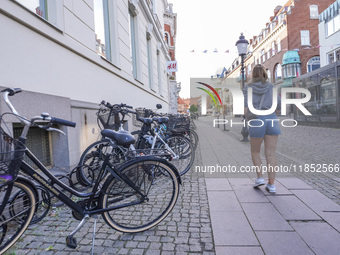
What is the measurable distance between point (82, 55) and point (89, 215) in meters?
3.27

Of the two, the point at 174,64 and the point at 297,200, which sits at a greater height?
the point at 174,64

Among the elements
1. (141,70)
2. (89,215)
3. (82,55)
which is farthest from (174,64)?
(89,215)

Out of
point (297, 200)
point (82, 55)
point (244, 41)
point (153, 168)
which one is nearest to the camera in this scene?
point (153, 168)

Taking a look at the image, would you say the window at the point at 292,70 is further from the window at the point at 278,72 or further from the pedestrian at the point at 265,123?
the pedestrian at the point at 265,123

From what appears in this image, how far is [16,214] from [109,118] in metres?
2.41

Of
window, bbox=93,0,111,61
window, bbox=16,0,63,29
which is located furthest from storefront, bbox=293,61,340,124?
window, bbox=16,0,63,29

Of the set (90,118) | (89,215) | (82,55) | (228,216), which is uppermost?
(82,55)

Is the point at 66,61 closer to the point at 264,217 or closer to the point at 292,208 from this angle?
the point at 264,217

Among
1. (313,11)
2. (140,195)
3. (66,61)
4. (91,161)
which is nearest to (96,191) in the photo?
(140,195)

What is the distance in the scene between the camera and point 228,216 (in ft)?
9.18

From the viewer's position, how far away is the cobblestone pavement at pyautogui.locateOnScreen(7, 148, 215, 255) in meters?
2.15

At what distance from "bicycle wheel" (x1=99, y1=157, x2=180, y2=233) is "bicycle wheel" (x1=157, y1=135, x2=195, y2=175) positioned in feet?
5.60

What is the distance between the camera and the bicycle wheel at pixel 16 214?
1.90m

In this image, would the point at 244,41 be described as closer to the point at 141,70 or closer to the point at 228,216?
the point at 141,70
